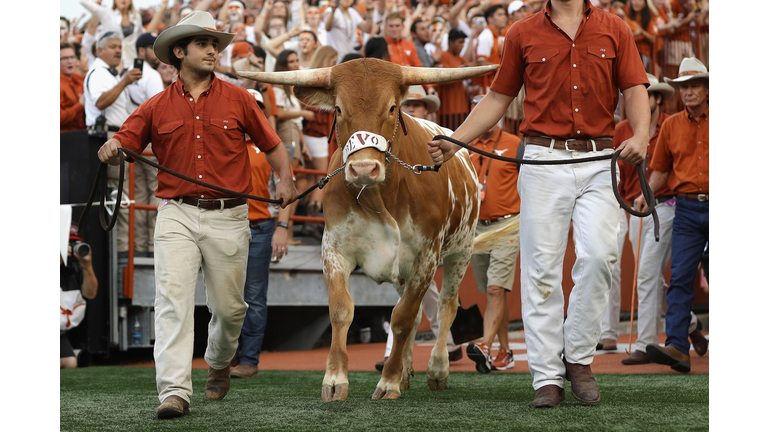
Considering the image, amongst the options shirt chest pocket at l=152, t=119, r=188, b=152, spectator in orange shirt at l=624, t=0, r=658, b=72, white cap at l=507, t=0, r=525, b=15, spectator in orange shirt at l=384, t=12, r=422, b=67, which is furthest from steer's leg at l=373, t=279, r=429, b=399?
white cap at l=507, t=0, r=525, b=15

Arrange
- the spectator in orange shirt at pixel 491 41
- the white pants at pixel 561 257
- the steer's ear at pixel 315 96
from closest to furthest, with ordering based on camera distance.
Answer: the white pants at pixel 561 257, the steer's ear at pixel 315 96, the spectator in orange shirt at pixel 491 41

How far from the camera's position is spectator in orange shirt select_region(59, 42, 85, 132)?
11.2 meters

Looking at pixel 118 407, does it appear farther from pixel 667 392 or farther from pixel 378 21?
pixel 378 21

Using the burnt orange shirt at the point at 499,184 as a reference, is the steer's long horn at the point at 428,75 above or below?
above

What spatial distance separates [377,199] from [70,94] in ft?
23.0

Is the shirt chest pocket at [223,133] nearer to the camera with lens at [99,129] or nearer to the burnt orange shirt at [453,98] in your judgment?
the camera with lens at [99,129]

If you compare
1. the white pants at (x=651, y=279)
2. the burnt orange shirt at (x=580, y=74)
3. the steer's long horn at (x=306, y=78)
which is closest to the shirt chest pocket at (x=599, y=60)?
the burnt orange shirt at (x=580, y=74)

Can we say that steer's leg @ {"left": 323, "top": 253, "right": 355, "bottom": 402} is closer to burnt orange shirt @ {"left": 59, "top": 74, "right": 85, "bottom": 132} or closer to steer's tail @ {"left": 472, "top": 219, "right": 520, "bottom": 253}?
steer's tail @ {"left": 472, "top": 219, "right": 520, "bottom": 253}

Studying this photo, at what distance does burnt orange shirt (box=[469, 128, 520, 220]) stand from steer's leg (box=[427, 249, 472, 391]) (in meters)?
1.23

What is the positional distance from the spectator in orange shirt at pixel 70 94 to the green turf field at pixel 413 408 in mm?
4640

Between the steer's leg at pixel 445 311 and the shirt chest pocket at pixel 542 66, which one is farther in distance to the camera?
the steer's leg at pixel 445 311

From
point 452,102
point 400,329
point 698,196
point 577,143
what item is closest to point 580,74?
point 577,143

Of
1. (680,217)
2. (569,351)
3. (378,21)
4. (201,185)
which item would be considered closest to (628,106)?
(569,351)

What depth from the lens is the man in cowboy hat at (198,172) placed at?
5.28 m
